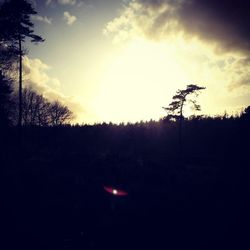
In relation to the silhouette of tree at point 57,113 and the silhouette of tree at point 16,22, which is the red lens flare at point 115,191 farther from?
the silhouette of tree at point 57,113

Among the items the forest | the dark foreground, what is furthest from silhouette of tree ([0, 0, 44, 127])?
the dark foreground

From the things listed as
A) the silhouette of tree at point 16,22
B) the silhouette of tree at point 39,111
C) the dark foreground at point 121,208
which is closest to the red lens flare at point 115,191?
the dark foreground at point 121,208

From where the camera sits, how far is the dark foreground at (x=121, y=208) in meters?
11.1

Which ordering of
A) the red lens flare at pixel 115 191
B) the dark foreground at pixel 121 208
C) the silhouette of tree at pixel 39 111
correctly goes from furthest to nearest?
the silhouette of tree at pixel 39 111
the red lens flare at pixel 115 191
the dark foreground at pixel 121 208

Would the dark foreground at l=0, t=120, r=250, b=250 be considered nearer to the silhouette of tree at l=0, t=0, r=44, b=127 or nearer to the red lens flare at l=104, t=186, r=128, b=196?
the red lens flare at l=104, t=186, r=128, b=196

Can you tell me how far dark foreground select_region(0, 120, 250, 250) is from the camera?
36.5 feet

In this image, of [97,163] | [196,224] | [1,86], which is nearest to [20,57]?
[1,86]

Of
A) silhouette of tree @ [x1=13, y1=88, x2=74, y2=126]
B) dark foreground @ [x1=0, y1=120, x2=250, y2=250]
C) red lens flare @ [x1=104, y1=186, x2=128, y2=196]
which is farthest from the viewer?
silhouette of tree @ [x1=13, y1=88, x2=74, y2=126]

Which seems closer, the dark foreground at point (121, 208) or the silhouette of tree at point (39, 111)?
the dark foreground at point (121, 208)

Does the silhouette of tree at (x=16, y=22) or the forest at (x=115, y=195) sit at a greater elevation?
the silhouette of tree at (x=16, y=22)

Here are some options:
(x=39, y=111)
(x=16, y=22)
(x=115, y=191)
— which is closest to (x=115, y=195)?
(x=115, y=191)

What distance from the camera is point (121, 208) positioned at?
545 inches

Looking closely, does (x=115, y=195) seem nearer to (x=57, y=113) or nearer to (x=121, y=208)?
(x=121, y=208)

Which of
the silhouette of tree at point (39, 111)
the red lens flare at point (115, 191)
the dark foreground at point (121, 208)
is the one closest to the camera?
the dark foreground at point (121, 208)
